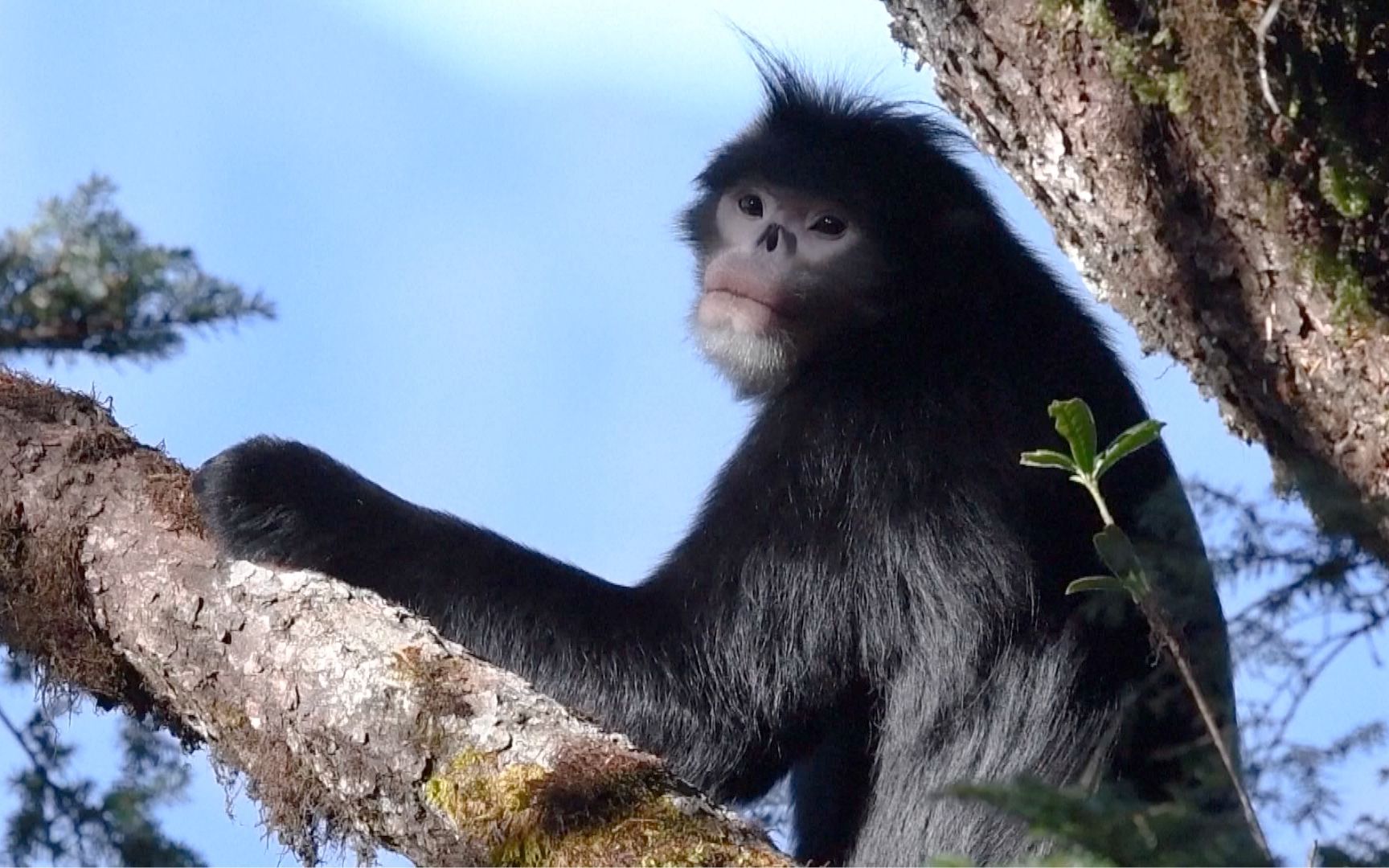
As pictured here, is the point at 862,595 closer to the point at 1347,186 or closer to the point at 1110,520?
the point at 1110,520

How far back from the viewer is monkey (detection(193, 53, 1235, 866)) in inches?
190

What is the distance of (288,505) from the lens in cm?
493

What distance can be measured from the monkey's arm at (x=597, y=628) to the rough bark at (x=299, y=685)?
Answer: 0.40m

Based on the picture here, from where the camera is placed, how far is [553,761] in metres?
3.54

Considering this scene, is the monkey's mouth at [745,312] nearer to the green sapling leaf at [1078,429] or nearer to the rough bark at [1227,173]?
the rough bark at [1227,173]

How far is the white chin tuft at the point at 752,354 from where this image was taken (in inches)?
221

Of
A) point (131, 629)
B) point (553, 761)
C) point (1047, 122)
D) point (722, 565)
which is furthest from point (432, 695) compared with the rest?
point (1047, 122)

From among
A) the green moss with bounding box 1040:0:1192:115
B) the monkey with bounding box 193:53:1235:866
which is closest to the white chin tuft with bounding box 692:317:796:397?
the monkey with bounding box 193:53:1235:866

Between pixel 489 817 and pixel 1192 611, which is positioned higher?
pixel 1192 611

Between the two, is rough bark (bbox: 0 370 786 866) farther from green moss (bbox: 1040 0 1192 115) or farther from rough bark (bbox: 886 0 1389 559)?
green moss (bbox: 1040 0 1192 115)

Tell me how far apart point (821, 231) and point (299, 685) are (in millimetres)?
2655

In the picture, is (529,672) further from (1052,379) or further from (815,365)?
(1052,379)

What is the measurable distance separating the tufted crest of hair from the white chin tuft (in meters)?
0.49

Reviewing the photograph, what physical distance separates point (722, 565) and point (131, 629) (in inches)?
66.2
